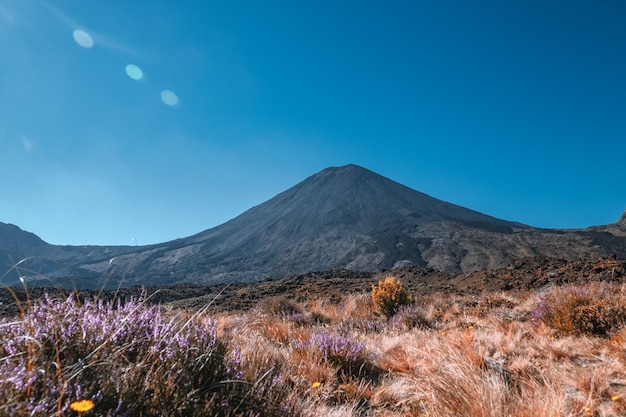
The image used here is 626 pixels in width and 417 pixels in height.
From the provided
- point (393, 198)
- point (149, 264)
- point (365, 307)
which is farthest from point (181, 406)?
point (393, 198)

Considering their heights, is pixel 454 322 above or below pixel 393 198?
below

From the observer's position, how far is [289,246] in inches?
2255

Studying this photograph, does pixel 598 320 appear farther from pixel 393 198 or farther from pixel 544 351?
pixel 393 198

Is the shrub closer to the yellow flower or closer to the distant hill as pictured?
the yellow flower

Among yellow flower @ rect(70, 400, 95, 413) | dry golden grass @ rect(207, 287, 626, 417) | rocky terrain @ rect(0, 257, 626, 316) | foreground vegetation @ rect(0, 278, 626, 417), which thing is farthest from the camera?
rocky terrain @ rect(0, 257, 626, 316)

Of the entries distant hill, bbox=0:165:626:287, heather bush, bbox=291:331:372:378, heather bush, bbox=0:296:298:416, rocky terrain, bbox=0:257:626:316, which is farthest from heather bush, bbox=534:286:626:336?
Result: distant hill, bbox=0:165:626:287

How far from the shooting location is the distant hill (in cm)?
3859

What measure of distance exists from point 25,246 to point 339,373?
11211 cm

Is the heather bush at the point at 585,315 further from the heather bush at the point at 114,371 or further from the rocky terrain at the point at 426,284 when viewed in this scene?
the rocky terrain at the point at 426,284

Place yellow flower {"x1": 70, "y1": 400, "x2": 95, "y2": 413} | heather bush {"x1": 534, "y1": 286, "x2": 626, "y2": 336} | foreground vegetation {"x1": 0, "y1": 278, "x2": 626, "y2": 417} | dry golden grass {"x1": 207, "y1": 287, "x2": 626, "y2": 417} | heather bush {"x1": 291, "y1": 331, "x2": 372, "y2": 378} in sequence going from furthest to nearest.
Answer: heather bush {"x1": 534, "y1": 286, "x2": 626, "y2": 336} < heather bush {"x1": 291, "y1": 331, "x2": 372, "y2": 378} < dry golden grass {"x1": 207, "y1": 287, "x2": 626, "y2": 417} < foreground vegetation {"x1": 0, "y1": 278, "x2": 626, "y2": 417} < yellow flower {"x1": 70, "y1": 400, "x2": 95, "y2": 413}

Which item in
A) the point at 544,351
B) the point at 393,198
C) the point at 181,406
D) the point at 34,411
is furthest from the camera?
the point at 393,198

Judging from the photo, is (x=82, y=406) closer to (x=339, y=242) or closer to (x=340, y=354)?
(x=340, y=354)

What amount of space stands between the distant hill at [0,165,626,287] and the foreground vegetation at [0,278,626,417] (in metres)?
16.8

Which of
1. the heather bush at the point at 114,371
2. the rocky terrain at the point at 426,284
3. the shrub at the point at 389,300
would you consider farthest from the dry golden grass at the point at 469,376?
the rocky terrain at the point at 426,284
